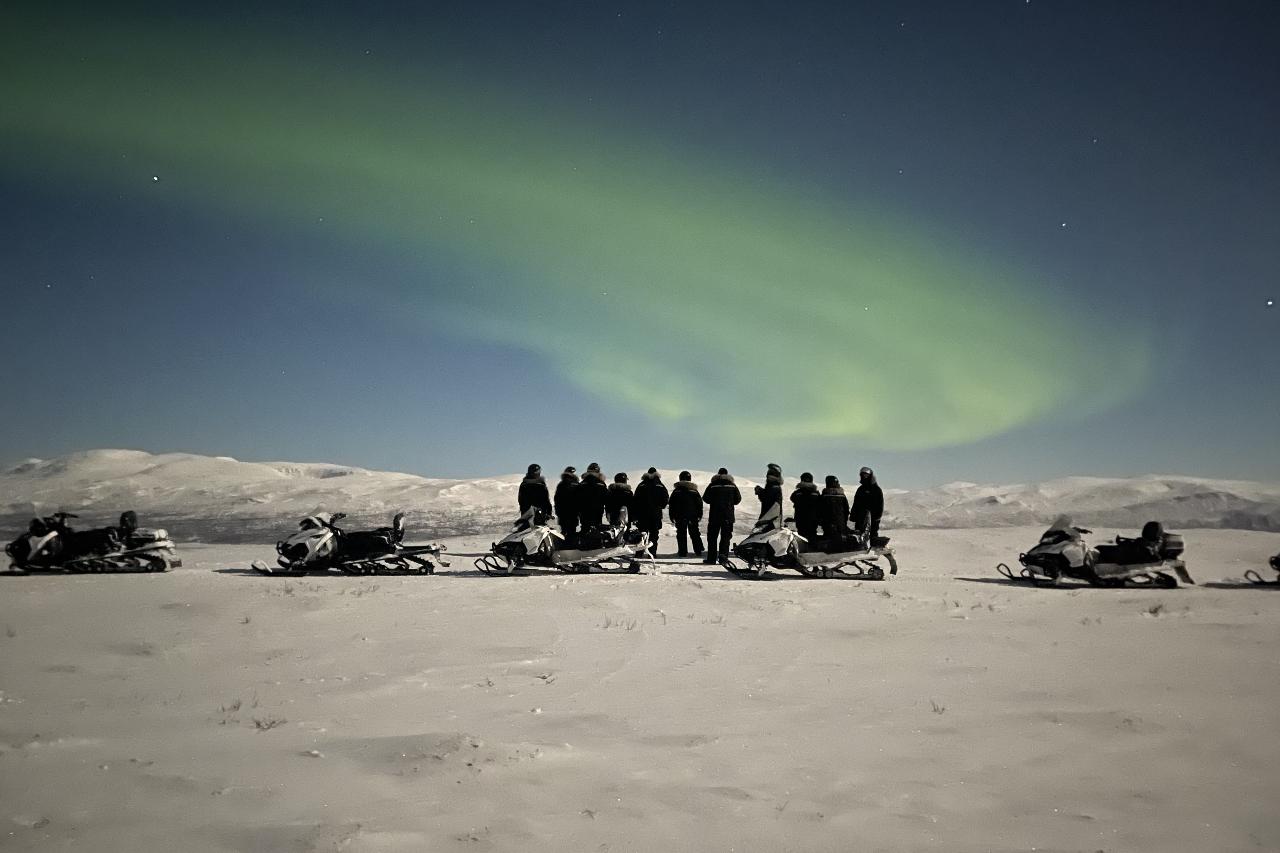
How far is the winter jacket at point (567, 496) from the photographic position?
17391 millimetres

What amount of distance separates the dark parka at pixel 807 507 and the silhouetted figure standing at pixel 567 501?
497 cm

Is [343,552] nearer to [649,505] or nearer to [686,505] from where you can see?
[649,505]

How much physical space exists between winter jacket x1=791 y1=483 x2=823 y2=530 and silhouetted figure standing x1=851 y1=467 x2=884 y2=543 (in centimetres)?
72

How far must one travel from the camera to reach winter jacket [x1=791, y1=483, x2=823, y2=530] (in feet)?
51.4

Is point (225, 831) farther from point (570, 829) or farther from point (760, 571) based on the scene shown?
point (760, 571)

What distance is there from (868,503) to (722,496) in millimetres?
3321

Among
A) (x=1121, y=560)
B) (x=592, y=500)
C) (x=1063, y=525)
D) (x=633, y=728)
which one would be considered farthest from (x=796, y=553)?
(x=633, y=728)

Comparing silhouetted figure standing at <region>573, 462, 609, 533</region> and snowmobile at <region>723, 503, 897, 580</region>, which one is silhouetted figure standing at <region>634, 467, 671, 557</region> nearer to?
silhouetted figure standing at <region>573, 462, 609, 533</region>

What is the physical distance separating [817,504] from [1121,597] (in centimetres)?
564

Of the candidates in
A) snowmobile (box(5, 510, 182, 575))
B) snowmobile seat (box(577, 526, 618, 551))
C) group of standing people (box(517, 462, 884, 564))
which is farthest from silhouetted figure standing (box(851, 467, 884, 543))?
snowmobile (box(5, 510, 182, 575))

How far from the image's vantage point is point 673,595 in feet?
37.4

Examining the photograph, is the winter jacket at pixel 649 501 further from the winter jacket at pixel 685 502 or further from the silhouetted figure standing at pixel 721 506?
the silhouetted figure standing at pixel 721 506

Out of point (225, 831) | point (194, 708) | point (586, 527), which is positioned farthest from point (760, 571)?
point (225, 831)

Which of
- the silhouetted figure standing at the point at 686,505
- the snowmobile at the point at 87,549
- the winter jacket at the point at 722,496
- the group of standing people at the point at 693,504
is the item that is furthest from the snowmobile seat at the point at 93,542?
the winter jacket at the point at 722,496
